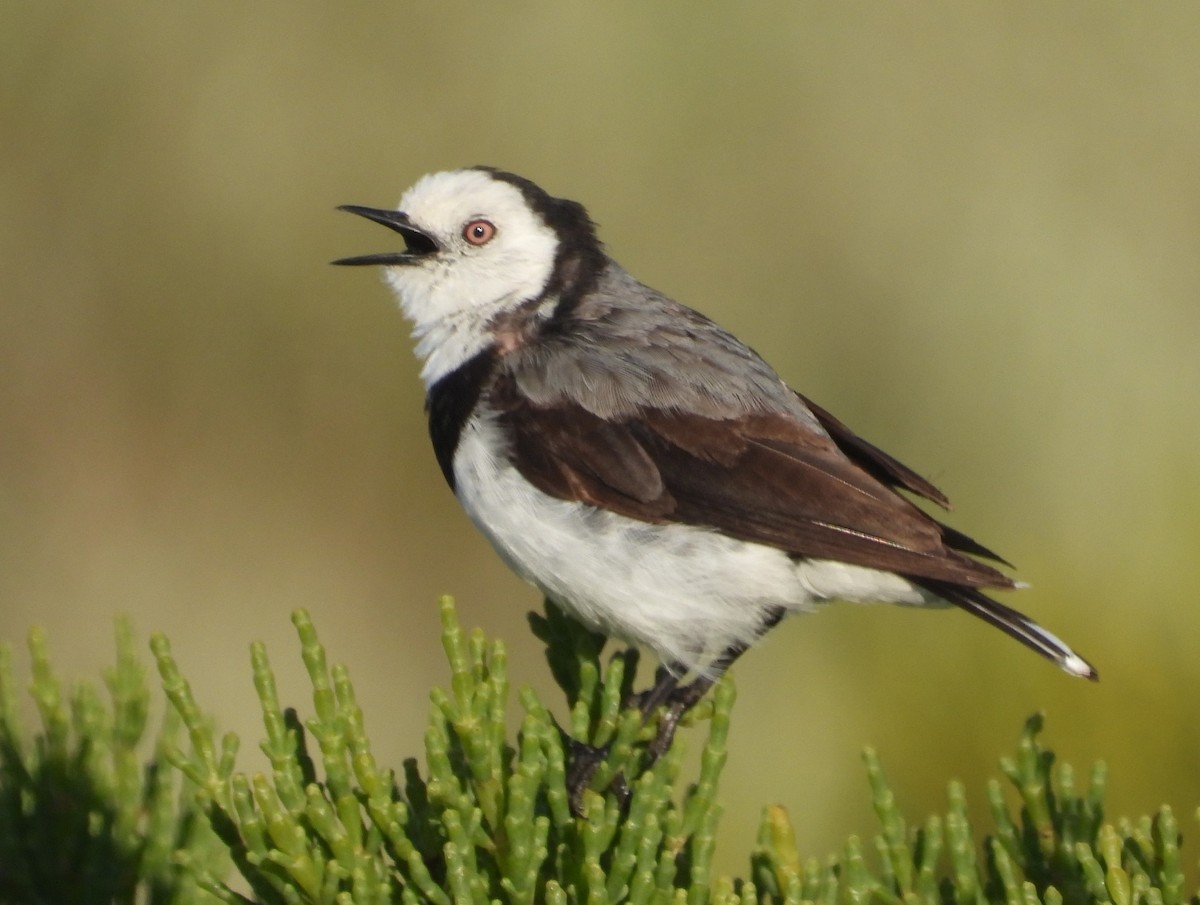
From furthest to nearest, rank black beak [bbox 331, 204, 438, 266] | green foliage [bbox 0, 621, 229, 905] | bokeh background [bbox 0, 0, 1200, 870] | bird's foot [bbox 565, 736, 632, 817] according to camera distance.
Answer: bokeh background [bbox 0, 0, 1200, 870] < black beak [bbox 331, 204, 438, 266] < bird's foot [bbox 565, 736, 632, 817] < green foliage [bbox 0, 621, 229, 905]

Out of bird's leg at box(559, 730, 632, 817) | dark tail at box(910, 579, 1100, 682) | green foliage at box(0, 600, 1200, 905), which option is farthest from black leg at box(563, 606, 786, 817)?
green foliage at box(0, 600, 1200, 905)

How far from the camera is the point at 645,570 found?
2854mm

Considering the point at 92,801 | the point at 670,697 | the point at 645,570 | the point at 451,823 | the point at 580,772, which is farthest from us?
the point at 670,697

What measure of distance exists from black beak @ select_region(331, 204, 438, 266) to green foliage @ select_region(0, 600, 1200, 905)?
145 cm

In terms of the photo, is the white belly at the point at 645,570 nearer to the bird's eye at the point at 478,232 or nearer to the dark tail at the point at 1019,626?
the dark tail at the point at 1019,626

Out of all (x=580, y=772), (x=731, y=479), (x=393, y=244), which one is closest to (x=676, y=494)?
(x=731, y=479)

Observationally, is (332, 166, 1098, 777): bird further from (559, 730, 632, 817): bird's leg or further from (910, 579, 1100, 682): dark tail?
(559, 730, 632, 817): bird's leg

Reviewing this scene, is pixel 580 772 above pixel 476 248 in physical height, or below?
below

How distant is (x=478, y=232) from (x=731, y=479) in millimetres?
1033

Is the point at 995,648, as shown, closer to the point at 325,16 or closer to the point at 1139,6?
the point at 1139,6

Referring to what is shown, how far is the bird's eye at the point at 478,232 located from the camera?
355cm

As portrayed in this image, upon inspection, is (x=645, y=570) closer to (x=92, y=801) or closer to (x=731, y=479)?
(x=731, y=479)

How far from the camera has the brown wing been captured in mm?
2803

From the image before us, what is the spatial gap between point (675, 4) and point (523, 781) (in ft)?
10.6
